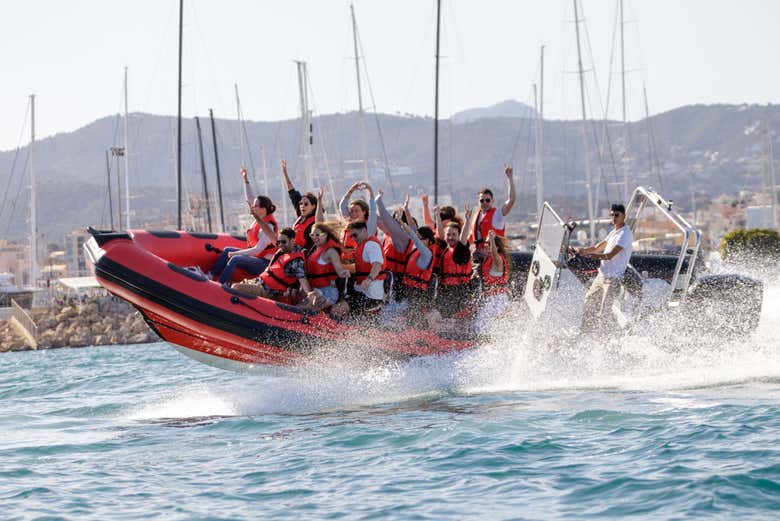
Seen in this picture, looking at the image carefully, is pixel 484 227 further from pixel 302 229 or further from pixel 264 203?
pixel 264 203

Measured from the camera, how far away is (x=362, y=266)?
8.42 metres

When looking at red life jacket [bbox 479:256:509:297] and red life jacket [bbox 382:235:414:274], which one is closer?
red life jacket [bbox 382:235:414:274]

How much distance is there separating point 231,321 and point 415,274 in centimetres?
141

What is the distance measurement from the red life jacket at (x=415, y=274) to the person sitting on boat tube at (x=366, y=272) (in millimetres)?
204

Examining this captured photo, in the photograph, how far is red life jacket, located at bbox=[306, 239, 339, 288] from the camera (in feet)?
27.6

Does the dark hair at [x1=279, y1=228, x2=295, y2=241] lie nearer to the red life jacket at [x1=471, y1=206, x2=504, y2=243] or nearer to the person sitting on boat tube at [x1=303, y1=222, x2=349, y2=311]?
the person sitting on boat tube at [x1=303, y1=222, x2=349, y2=311]

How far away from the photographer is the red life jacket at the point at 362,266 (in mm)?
8305

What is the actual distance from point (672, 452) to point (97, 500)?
2898mm

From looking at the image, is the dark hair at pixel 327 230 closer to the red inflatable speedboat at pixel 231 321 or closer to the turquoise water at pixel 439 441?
the red inflatable speedboat at pixel 231 321

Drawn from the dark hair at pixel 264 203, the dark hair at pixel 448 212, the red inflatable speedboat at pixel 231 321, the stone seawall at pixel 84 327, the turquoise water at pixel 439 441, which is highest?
the dark hair at pixel 264 203

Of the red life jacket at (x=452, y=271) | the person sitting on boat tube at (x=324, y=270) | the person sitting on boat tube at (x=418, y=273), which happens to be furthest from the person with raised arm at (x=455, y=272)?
the person sitting on boat tube at (x=324, y=270)

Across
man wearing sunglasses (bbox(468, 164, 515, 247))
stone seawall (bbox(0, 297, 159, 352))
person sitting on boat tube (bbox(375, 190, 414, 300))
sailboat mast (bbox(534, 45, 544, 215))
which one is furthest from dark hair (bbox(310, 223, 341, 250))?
sailboat mast (bbox(534, 45, 544, 215))

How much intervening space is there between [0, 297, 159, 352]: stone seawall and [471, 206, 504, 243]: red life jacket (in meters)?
12.2

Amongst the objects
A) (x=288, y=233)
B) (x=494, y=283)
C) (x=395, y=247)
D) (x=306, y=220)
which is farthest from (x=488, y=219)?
(x=288, y=233)
